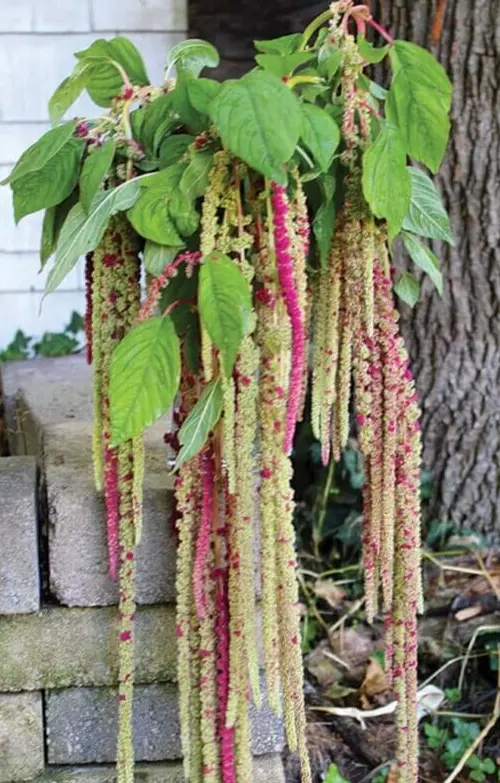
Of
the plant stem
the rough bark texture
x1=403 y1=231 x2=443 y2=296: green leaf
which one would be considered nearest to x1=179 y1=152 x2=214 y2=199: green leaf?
the plant stem

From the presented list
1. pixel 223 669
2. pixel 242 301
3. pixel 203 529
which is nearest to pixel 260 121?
pixel 242 301

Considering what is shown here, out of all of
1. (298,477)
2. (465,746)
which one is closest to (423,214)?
(465,746)

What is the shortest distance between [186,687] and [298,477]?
4.23 feet

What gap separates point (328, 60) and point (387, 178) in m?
0.19

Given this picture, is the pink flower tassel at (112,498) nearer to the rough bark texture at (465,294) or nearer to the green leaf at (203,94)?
the green leaf at (203,94)

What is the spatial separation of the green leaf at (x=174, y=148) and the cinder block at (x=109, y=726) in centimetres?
88

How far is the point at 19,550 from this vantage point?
159 centimetres

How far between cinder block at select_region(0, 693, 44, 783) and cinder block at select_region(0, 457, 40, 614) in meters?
0.17

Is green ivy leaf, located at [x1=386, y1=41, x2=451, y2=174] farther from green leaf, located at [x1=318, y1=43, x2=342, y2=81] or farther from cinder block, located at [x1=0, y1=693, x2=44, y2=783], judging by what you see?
cinder block, located at [x1=0, y1=693, x2=44, y2=783]

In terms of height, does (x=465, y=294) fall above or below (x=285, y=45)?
below

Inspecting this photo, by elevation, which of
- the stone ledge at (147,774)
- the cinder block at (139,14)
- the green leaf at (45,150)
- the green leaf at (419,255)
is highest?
the cinder block at (139,14)

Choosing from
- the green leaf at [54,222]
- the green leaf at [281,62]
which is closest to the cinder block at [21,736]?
the green leaf at [54,222]

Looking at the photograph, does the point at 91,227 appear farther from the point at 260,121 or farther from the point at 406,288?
the point at 406,288

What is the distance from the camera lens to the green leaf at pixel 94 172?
1.30m
